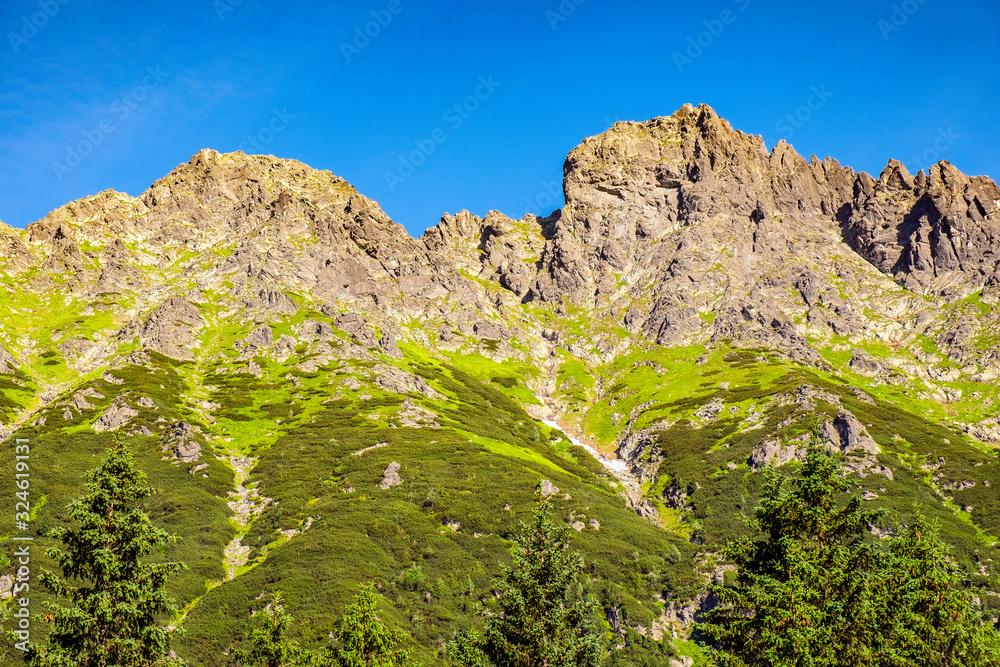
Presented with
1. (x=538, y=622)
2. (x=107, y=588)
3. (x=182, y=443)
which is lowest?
(x=107, y=588)

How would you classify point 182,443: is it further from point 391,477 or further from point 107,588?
point 107,588

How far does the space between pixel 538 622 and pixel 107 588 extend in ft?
56.4

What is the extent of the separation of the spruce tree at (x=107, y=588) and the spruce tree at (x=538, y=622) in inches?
503

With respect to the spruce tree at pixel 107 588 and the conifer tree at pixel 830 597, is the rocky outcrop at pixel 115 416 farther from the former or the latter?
the conifer tree at pixel 830 597

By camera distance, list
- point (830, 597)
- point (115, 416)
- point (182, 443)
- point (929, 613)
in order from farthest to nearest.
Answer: point (115, 416), point (182, 443), point (929, 613), point (830, 597)

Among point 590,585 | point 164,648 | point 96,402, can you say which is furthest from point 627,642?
point 96,402

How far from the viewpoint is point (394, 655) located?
33.7m

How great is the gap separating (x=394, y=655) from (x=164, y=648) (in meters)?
11.3

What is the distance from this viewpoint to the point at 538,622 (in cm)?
2881

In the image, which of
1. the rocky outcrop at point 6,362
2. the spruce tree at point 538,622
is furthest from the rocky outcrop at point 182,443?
the spruce tree at point 538,622

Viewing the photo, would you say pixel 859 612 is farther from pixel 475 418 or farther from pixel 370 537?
pixel 475 418


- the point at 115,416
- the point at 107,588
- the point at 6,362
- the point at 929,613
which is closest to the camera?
the point at 107,588

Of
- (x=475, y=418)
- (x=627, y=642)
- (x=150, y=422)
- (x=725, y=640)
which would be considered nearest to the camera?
(x=725, y=640)

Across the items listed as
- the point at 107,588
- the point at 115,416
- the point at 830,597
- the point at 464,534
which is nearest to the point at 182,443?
the point at 115,416
